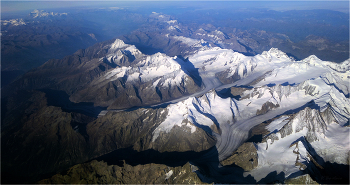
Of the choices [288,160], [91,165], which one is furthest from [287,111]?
[91,165]

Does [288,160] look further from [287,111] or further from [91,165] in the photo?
[91,165]

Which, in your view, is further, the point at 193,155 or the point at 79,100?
the point at 79,100

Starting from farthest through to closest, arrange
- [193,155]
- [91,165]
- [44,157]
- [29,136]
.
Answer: [29,136] → [44,157] → [193,155] → [91,165]

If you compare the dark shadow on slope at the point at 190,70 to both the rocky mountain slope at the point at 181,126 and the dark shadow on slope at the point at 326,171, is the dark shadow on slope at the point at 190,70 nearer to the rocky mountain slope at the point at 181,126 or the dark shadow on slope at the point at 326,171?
the rocky mountain slope at the point at 181,126

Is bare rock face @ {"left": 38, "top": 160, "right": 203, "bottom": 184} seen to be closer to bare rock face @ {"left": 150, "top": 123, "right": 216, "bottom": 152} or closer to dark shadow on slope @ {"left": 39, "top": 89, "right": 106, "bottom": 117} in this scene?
bare rock face @ {"left": 150, "top": 123, "right": 216, "bottom": 152}

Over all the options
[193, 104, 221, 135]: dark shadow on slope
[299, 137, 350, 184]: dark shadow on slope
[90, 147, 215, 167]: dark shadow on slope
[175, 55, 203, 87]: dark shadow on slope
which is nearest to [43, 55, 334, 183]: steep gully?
[193, 104, 221, 135]: dark shadow on slope

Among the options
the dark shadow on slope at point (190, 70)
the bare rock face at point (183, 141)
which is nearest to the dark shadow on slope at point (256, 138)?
the bare rock face at point (183, 141)
